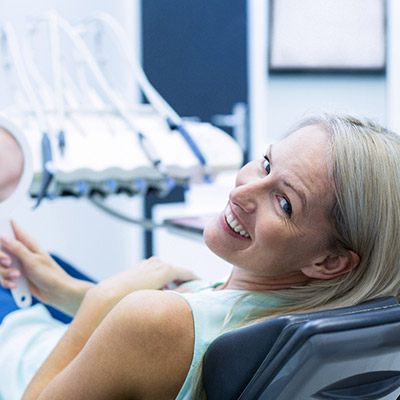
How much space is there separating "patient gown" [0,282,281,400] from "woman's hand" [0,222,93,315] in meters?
0.05

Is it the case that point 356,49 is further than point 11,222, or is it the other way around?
point 356,49

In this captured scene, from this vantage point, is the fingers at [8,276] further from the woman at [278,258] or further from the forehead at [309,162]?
the forehead at [309,162]

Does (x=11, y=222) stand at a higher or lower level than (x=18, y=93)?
lower

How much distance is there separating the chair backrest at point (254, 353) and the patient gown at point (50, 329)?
3cm

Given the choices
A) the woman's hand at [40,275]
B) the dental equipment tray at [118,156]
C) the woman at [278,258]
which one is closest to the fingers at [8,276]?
the woman's hand at [40,275]

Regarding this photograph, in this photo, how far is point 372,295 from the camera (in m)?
1.09

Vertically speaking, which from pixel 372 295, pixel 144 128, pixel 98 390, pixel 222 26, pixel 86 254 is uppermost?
Result: pixel 222 26

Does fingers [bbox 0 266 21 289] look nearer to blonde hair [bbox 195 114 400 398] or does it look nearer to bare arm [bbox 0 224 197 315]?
bare arm [bbox 0 224 197 315]

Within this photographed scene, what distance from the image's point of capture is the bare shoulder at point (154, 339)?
1.04m

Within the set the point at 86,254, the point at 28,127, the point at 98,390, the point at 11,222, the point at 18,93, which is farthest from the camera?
the point at 86,254

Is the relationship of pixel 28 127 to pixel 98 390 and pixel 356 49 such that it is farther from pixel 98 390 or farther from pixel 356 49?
pixel 356 49

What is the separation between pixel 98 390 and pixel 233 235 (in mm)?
286

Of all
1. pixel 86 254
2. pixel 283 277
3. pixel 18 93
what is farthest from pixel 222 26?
pixel 283 277

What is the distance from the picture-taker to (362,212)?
104cm
